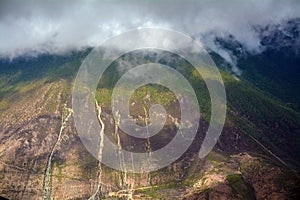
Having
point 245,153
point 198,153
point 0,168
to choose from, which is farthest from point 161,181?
point 0,168

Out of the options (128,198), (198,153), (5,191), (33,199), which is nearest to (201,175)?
(198,153)

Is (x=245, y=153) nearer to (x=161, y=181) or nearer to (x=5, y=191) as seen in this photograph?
(x=161, y=181)

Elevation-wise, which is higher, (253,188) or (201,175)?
(201,175)

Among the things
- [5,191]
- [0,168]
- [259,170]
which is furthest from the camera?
[0,168]

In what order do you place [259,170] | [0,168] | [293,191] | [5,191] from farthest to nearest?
[0,168]
[5,191]
[259,170]
[293,191]

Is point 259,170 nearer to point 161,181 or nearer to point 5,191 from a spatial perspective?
point 161,181

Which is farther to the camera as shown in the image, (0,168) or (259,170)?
(0,168)

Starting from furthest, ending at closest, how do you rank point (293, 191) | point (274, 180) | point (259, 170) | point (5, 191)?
1. point (5, 191)
2. point (259, 170)
3. point (274, 180)
4. point (293, 191)

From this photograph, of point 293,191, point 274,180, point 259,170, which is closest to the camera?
point 293,191

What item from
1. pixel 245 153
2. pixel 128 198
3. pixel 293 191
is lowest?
pixel 293 191
